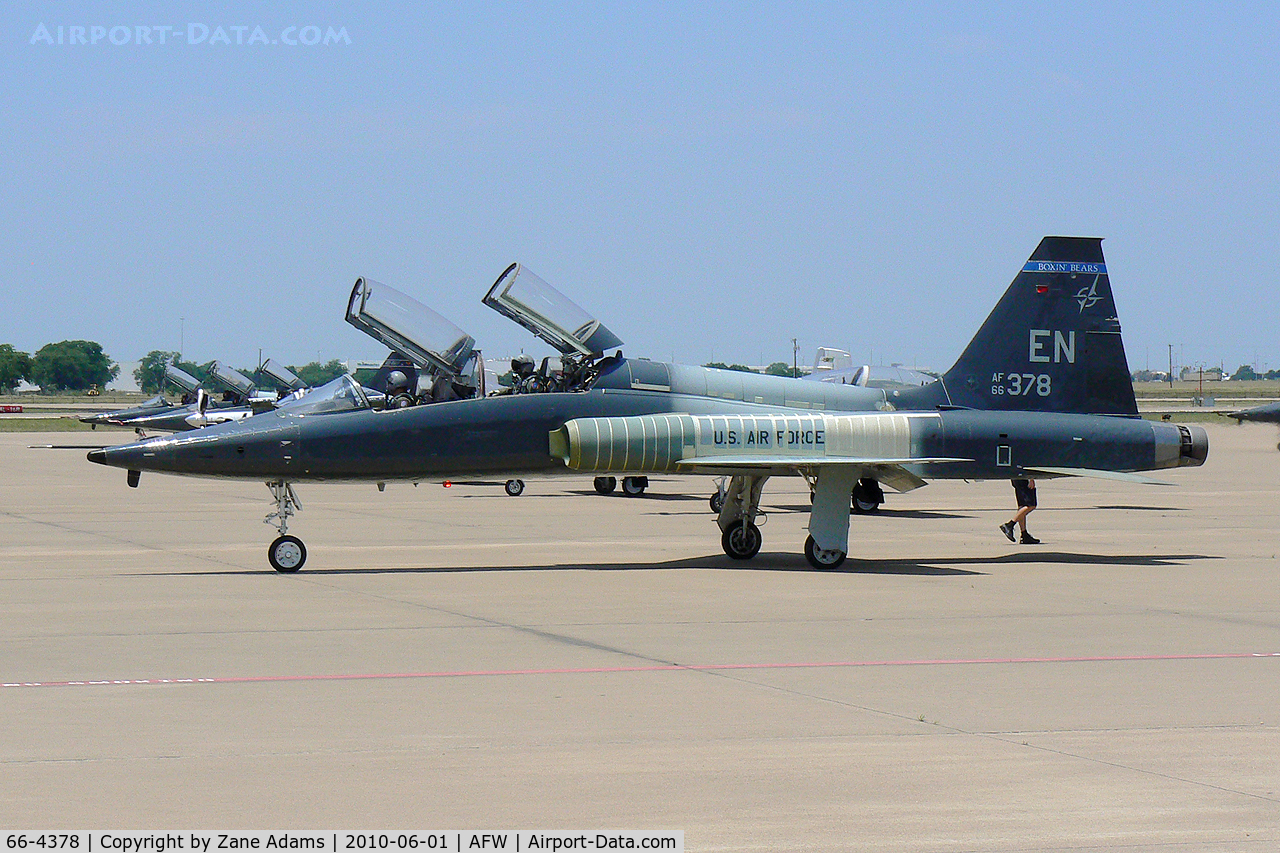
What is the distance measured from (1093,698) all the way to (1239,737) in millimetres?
1101

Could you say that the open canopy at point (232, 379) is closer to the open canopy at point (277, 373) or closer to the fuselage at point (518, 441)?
the open canopy at point (277, 373)

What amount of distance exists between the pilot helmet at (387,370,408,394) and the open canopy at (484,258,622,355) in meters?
1.25

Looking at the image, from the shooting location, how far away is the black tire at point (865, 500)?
75.4 feet

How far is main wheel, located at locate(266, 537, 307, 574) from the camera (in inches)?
582

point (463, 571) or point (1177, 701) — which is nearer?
point (1177, 701)

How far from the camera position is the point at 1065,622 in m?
11.4

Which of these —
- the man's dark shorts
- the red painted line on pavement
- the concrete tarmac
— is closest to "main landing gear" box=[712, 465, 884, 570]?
the concrete tarmac

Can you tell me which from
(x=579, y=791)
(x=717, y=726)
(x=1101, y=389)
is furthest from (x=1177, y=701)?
(x=1101, y=389)

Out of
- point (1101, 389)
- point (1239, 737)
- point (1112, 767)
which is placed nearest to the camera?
point (1112, 767)

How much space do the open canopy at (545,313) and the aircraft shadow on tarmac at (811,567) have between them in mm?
2494

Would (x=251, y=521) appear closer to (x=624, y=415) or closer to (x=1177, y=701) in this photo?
(x=624, y=415)
